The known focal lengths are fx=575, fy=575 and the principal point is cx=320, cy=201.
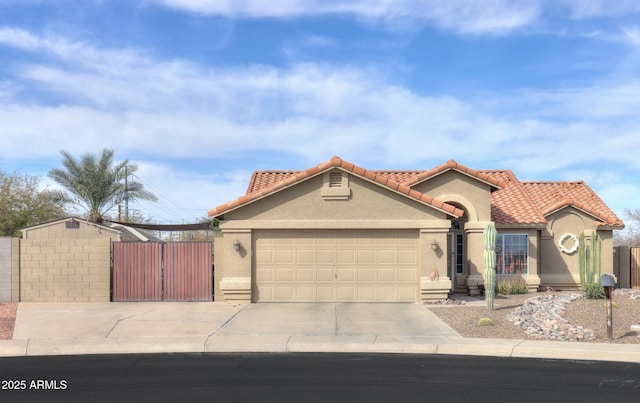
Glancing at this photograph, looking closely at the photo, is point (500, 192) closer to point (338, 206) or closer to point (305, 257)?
point (338, 206)

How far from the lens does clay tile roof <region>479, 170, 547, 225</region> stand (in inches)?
838

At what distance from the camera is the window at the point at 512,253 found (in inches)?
841

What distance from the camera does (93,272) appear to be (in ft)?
59.2

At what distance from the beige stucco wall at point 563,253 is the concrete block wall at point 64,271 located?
52.0 ft

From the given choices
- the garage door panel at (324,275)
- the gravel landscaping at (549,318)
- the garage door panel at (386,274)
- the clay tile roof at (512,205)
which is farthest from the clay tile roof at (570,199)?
the garage door panel at (324,275)

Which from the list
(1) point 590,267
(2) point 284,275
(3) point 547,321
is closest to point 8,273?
(2) point 284,275

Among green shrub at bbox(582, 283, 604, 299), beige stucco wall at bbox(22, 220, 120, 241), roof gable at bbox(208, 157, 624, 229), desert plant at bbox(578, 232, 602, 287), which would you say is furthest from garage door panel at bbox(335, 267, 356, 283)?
beige stucco wall at bbox(22, 220, 120, 241)

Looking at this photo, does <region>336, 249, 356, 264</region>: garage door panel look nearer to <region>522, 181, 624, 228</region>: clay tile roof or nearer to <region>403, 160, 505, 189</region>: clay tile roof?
<region>403, 160, 505, 189</region>: clay tile roof

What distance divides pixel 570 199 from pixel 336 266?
1037 centimetres

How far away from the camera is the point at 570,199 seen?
2219 cm

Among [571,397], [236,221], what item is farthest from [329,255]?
[571,397]

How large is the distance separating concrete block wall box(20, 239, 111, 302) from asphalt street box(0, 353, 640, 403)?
23.6ft

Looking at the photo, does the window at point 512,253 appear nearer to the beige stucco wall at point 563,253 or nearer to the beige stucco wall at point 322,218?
the beige stucco wall at point 563,253

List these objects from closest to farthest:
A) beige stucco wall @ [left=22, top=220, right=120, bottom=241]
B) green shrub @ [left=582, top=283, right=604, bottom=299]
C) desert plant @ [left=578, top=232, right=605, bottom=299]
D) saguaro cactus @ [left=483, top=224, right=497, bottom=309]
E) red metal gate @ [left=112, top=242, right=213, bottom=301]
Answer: saguaro cactus @ [left=483, top=224, right=497, bottom=309]
green shrub @ [left=582, top=283, right=604, bottom=299]
desert plant @ [left=578, top=232, right=605, bottom=299]
red metal gate @ [left=112, top=242, right=213, bottom=301]
beige stucco wall @ [left=22, top=220, right=120, bottom=241]
